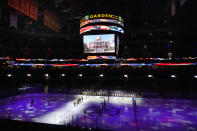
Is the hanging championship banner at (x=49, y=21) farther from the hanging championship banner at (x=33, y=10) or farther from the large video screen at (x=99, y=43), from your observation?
the large video screen at (x=99, y=43)

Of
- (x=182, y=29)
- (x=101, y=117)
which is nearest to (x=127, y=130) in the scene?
(x=101, y=117)

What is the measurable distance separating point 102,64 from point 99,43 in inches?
255

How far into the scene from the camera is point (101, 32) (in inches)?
507

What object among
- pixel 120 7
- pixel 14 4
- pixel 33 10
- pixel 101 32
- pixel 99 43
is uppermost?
pixel 120 7

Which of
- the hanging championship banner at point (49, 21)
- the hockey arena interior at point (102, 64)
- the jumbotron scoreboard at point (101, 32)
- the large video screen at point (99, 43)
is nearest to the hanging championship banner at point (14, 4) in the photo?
the hockey arena interior at point (102, 64)

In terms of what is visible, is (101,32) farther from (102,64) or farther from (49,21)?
(102,64)

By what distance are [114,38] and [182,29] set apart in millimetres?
12018

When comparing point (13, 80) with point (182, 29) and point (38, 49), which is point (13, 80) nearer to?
point (38, 49)

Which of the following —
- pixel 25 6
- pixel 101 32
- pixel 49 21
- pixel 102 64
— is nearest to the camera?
pixel 25 6

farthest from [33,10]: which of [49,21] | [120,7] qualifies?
[120,7]

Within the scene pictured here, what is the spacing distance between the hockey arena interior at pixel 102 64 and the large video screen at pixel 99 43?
102mm

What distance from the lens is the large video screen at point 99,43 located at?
12941mm

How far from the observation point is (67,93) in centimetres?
2217

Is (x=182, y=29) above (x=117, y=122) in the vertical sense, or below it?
above
